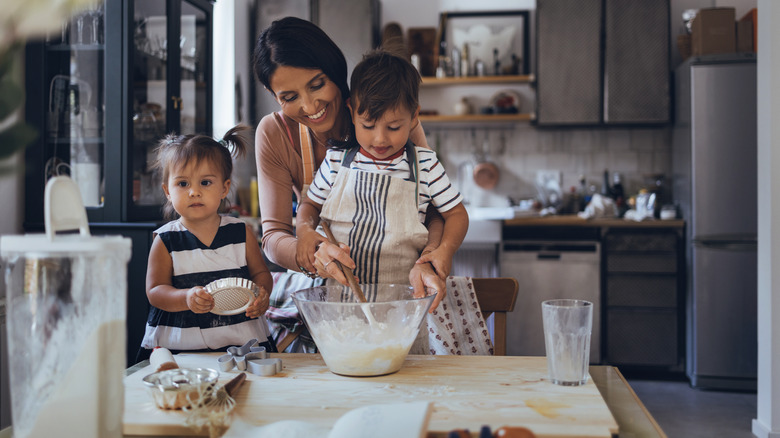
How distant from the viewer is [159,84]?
280cm

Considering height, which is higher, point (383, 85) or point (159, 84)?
point (159, 84)

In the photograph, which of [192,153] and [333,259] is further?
[192,153]

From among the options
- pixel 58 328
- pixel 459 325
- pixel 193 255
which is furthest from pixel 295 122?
pixel 58 328

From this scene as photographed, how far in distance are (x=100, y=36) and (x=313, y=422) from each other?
227 cm

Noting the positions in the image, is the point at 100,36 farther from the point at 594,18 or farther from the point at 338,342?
the point at 594,18

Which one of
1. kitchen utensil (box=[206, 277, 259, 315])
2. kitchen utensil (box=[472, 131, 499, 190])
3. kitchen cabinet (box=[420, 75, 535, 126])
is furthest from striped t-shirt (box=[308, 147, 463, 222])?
kitchen utensil (box=[472, 131, 499, 190])

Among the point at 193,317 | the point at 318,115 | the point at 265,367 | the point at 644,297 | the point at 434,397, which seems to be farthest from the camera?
the point at 644,297

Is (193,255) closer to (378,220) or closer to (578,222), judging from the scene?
(378,220)

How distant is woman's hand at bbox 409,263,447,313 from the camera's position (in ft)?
3.84

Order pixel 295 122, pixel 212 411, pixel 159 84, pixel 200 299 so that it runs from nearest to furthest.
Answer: pixel 212 411 < pixel 200 299 < pixel 295 122 < pixel 159 84

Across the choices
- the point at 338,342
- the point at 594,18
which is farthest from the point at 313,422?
the point at 594,18

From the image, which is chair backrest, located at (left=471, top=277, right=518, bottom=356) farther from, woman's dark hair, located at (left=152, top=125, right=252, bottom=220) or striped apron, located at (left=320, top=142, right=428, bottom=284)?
woman's dark hair, located at (left=152, top=125, right=252, bottom=220)

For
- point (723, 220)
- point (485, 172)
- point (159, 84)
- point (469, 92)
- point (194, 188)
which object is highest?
point (469, 92)

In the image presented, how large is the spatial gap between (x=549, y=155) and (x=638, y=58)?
0.89 metres
